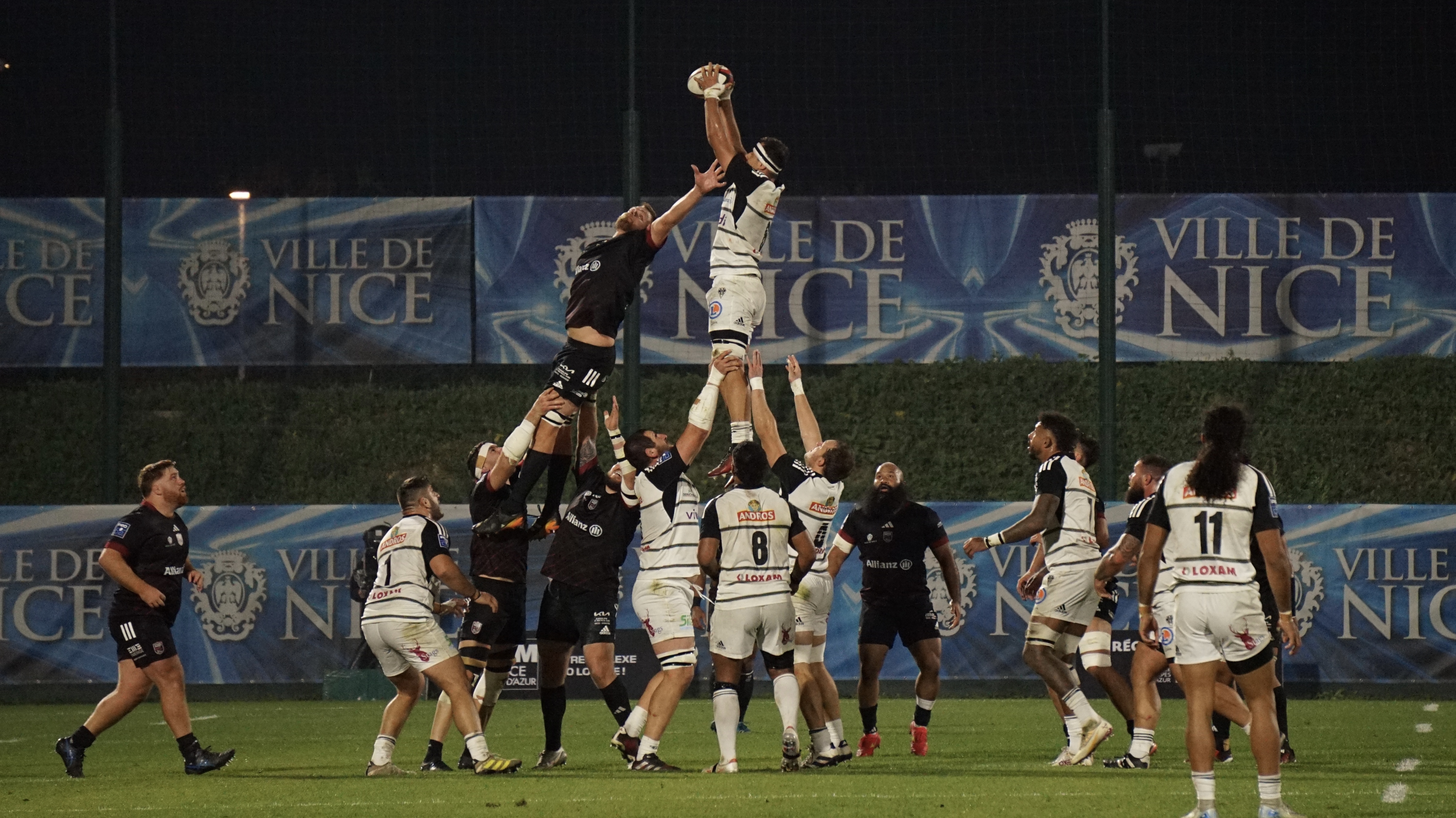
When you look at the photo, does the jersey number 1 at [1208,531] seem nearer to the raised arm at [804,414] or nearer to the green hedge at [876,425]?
the raised arm at [804,414]

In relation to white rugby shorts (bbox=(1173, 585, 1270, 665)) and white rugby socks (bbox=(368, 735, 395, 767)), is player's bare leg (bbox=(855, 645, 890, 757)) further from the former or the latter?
white rugby shorts (bbox=(1173, 585, 1270, 665))

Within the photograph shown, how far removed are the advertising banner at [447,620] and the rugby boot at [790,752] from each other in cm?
731

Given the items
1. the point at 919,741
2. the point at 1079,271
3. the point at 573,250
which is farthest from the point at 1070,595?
the point at 573,250

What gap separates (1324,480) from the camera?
21.6 metres

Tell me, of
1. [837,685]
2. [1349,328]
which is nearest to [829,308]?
[837,685]

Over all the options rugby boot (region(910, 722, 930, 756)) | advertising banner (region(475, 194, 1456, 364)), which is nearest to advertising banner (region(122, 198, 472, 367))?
advertising banner (region(475, 194, 1456, 364))

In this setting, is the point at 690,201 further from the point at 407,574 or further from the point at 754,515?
the point at 407,574

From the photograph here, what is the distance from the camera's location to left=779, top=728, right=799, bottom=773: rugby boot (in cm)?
1074

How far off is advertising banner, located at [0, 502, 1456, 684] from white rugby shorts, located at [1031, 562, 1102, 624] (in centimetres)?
617

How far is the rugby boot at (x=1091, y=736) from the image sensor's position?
1130 centimetres

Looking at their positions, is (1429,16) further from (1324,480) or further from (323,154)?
(323,154)

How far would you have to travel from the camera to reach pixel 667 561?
11.7m

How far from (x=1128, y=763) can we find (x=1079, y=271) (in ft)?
35.8

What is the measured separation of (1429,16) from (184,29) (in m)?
16.9
